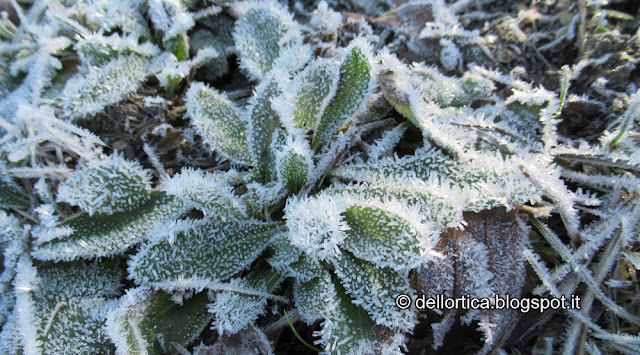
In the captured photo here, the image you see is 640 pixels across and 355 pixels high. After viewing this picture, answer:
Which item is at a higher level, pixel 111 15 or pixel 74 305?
pixel 111 15

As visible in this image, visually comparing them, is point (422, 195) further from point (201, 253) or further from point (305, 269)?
point (201, 253)

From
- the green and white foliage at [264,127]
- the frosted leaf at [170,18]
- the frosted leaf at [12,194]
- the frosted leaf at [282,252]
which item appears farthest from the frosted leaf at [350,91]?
the frosted leaf at [12,194]

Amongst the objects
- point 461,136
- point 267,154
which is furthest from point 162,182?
point 461,136

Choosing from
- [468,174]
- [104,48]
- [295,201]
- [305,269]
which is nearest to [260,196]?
[295,201]

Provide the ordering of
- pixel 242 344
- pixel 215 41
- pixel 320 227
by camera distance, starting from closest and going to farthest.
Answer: pixel 320 227
pixel 242 344
pixel 215 41

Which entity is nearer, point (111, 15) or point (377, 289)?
point (377, 289)

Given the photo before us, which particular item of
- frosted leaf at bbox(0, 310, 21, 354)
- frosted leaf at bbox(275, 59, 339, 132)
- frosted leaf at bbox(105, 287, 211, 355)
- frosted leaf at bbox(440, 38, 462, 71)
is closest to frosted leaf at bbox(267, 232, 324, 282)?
frosted leaf at bbox(105, 287, 211, 355)

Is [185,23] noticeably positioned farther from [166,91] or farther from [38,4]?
[38,4]

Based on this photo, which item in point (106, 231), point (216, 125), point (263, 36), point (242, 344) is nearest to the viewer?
point (242, 344)
